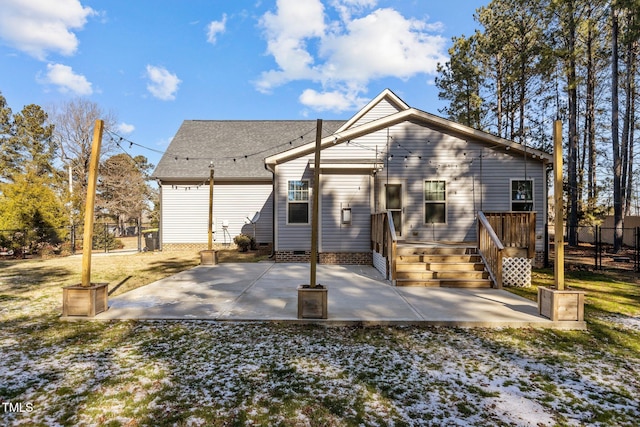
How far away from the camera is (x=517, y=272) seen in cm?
826

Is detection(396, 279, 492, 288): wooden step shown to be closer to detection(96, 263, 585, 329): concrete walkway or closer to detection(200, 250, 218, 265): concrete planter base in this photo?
detection(96, 263, 585, 329): concrete walkway

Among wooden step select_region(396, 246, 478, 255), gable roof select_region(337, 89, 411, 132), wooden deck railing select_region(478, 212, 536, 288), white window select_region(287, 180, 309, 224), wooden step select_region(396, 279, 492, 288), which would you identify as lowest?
wooden step select_region(396, 279, 492, 288)

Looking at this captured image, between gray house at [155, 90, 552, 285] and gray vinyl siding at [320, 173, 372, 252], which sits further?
gray vinyl siding at [320, 173, 372, 252]

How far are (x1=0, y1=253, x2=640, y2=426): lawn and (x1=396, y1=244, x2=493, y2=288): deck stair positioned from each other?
2.63 meters

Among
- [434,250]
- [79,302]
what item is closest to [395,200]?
[434,250]

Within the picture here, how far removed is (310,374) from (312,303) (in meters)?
1.77

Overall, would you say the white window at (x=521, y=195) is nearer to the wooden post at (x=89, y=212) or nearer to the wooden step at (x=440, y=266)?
the wooden step at (x=440, y=266)

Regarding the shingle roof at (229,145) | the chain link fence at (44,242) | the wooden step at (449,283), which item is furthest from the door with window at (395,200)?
the chain link fence at (44,242)

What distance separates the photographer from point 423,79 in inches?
861

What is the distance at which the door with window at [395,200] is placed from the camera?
1098 cm

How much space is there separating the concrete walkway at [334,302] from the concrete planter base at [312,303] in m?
0.12

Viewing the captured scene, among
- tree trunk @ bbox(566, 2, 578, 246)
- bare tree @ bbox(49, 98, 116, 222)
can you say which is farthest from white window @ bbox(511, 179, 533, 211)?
bare tree @ bbox(49, 98, 116, 222)

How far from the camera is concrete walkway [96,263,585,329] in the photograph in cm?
511

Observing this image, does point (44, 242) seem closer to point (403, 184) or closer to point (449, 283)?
point (403, 184)
